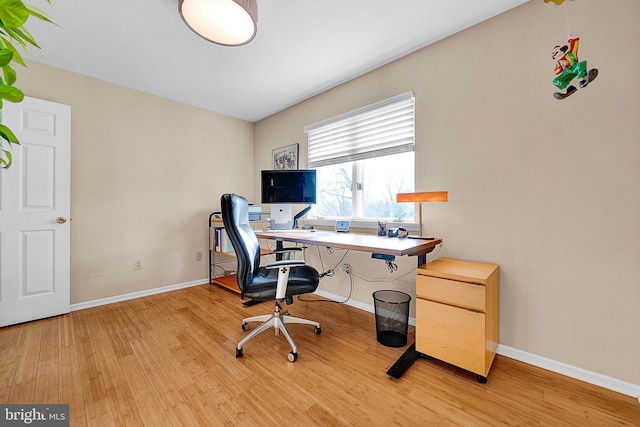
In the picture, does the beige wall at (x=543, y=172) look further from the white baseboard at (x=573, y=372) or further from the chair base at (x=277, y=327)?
the chair base at (x=277, y=327)

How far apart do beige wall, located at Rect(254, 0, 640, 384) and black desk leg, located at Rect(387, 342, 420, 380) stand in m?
0.62

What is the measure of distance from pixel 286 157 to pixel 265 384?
2.53m

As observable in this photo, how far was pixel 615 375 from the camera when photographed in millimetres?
1427

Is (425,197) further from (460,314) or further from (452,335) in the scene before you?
(452,335)

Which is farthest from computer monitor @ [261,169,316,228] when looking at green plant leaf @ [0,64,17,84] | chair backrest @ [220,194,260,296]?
green plant leaf @ [0,64,17,84]

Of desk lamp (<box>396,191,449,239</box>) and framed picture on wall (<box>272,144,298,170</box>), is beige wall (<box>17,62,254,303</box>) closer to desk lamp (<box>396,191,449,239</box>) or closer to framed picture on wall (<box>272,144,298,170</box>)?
framed picture on wall (<box>272,144,298,170</box>)

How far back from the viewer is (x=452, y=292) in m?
1.53

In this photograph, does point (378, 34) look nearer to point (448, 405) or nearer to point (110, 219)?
point (448, 405)

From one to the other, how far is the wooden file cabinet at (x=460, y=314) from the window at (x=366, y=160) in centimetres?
74

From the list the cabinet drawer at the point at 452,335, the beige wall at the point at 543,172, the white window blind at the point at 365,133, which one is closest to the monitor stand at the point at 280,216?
the white window blind at the point at 365,133

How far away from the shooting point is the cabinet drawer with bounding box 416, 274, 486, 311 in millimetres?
1448

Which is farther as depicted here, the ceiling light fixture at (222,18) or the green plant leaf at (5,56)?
the ceiling light fixture at (222,18)

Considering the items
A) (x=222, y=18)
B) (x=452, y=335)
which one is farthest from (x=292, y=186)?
(x=452, y=335)

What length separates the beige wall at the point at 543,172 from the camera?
4.64ft
